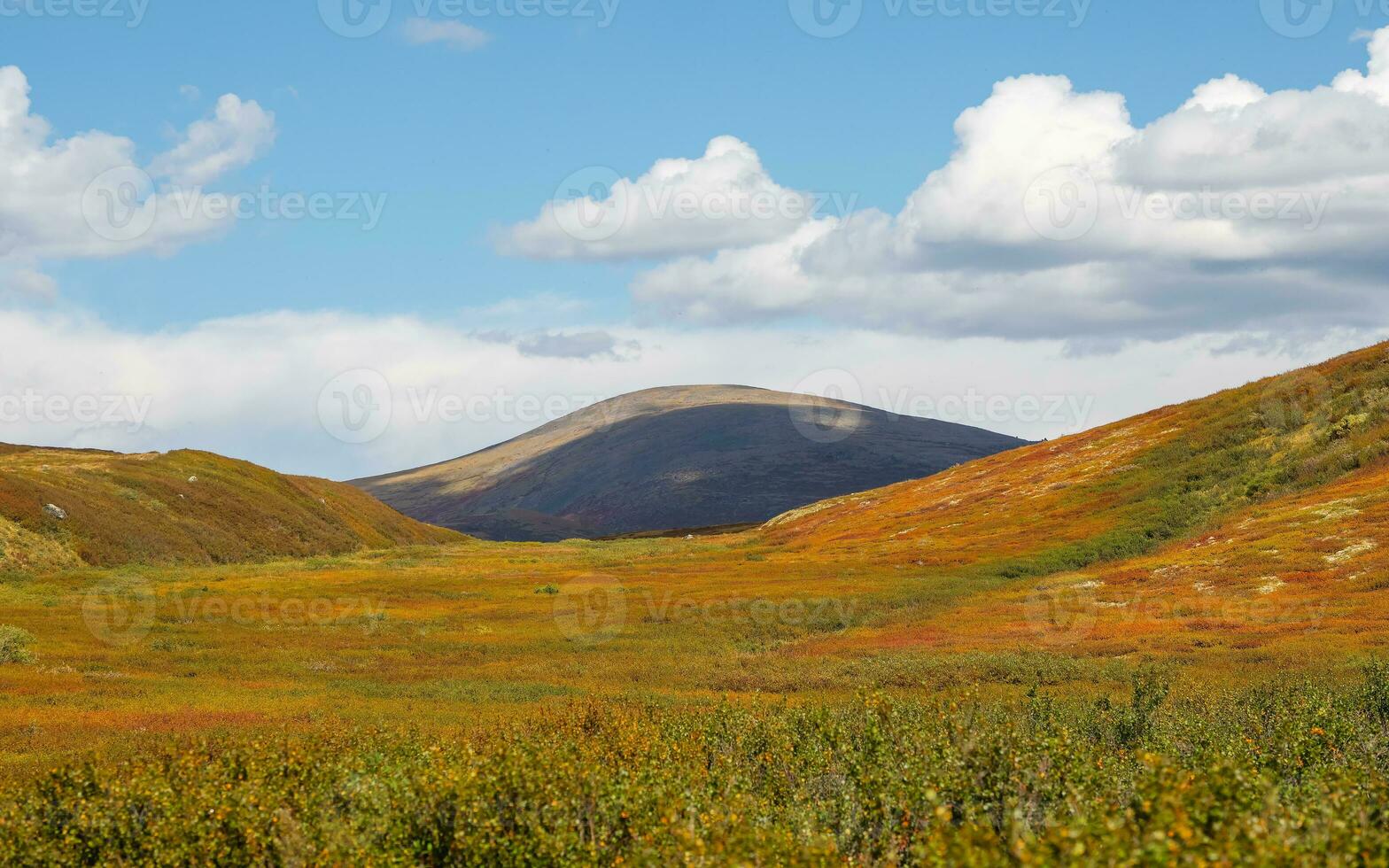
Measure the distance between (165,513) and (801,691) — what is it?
96.4 meters

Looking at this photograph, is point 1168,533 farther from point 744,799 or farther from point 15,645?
point 15,645

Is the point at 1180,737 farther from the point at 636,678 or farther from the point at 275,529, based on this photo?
the point at 275,529

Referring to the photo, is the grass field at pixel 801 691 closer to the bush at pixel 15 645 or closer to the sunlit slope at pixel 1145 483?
the bush at pixel 15 645

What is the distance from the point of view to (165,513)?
111 meters

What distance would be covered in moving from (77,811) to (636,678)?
86.9ft

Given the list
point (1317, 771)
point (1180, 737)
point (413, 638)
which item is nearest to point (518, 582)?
point (413, 638)

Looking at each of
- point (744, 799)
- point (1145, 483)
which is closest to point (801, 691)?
point (744, 799)

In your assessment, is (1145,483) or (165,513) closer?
(1145,483)

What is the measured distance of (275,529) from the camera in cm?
12725

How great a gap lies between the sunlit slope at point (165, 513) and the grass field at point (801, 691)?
4052 millimetres

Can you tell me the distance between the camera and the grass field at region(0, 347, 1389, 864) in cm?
1424

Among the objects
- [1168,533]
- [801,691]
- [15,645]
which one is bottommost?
[801,691]

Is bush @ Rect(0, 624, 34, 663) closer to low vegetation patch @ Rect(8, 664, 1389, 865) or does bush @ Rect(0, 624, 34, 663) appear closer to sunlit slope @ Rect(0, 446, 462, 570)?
low vegetation patch @ Rect(8, 664, 1389, 865)

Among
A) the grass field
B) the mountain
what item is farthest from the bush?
the mountain
